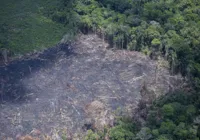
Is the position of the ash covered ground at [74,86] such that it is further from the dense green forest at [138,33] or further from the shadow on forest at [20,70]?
the dense green forest at [138,33]

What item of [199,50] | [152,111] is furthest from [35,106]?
[199,50]

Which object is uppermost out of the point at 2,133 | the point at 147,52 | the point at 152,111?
the point at 147,52

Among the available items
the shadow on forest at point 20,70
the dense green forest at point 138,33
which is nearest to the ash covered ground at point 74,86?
the shadow on forest at point 20,70

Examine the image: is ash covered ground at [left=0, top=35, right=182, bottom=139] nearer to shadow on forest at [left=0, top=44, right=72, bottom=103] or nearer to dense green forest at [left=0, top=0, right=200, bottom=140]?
shadow on forest at [left=0, top=44, right=72, bottom=103]

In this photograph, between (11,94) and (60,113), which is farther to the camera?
(11,94)

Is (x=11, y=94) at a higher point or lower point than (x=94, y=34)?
lower

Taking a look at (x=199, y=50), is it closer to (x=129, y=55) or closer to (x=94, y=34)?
(x=129, y=55)
